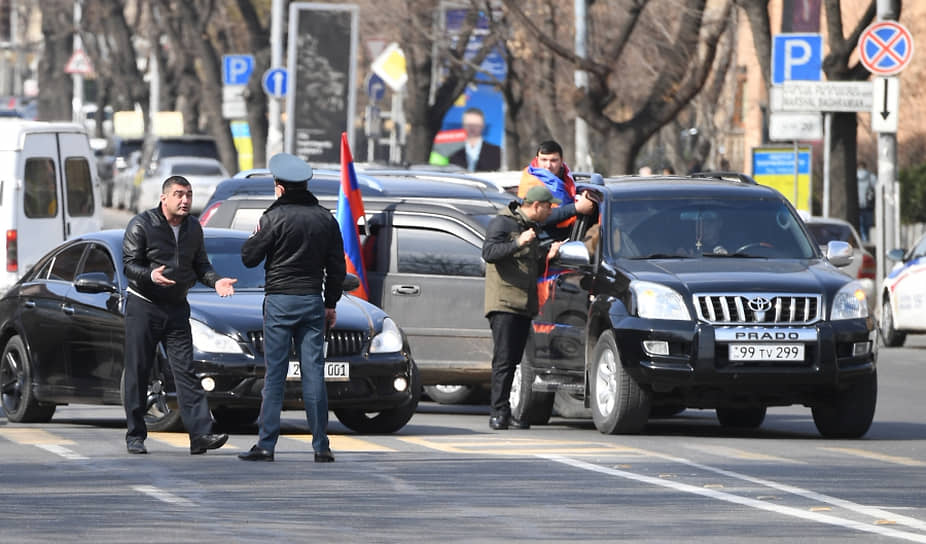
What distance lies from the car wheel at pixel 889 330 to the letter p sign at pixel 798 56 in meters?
5.05

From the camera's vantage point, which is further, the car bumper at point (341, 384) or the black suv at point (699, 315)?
the black suv at point (699, 315)

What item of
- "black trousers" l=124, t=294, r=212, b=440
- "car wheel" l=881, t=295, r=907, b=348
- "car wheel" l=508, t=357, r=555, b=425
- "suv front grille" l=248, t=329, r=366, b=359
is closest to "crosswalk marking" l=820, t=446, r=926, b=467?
"car wheel" l=508, t=357, r=555, b=425

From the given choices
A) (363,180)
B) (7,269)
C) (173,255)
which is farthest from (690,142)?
(173,255)

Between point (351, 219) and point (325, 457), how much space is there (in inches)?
196

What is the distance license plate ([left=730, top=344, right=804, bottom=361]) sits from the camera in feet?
46.8

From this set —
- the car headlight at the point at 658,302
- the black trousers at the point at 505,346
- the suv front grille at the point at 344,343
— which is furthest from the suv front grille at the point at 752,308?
the suv front grille at the point at 344,343

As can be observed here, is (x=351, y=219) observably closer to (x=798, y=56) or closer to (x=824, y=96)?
(x=824, y=96)

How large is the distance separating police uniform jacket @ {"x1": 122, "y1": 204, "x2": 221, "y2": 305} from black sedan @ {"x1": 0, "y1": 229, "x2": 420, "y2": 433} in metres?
1.06

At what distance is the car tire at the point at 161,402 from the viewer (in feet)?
46.5

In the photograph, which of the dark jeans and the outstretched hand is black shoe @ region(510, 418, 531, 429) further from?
the outstretched hand

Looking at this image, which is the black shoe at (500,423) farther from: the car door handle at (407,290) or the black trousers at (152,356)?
the black trousers at (152,356)

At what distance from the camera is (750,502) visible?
35.3 feet

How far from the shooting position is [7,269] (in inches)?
1013

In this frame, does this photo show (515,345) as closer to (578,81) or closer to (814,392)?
(814,392)
